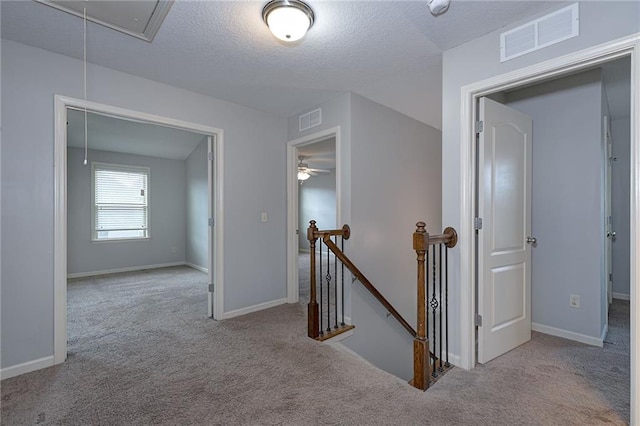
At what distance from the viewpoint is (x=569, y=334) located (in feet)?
8.71

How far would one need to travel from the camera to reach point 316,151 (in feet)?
20.1

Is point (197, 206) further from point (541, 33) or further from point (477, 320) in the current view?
point (541, 33)

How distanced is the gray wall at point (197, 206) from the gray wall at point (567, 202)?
5.25m

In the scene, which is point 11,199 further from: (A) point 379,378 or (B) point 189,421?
(A) point 379,378

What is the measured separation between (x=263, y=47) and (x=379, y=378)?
100 inches

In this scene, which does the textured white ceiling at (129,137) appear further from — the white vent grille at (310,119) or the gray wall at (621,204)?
the gray wall at (621,204)

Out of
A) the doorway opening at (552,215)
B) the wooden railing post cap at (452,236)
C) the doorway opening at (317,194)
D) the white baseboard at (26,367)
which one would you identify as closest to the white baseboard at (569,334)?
the doorway opening at (552,215)

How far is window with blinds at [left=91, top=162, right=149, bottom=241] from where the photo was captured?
5.72 metres

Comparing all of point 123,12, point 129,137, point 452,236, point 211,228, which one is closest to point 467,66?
point 452,236

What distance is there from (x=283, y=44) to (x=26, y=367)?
3.04 metres

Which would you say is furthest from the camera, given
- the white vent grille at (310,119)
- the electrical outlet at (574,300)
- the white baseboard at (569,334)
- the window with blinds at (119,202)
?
the window with blinds at (119,202)

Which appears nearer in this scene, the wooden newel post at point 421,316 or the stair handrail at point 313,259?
the wooden newel post at point 421,316

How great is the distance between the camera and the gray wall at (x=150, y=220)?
17.8 feet

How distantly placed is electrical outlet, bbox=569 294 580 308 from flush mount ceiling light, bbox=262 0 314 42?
310cm
